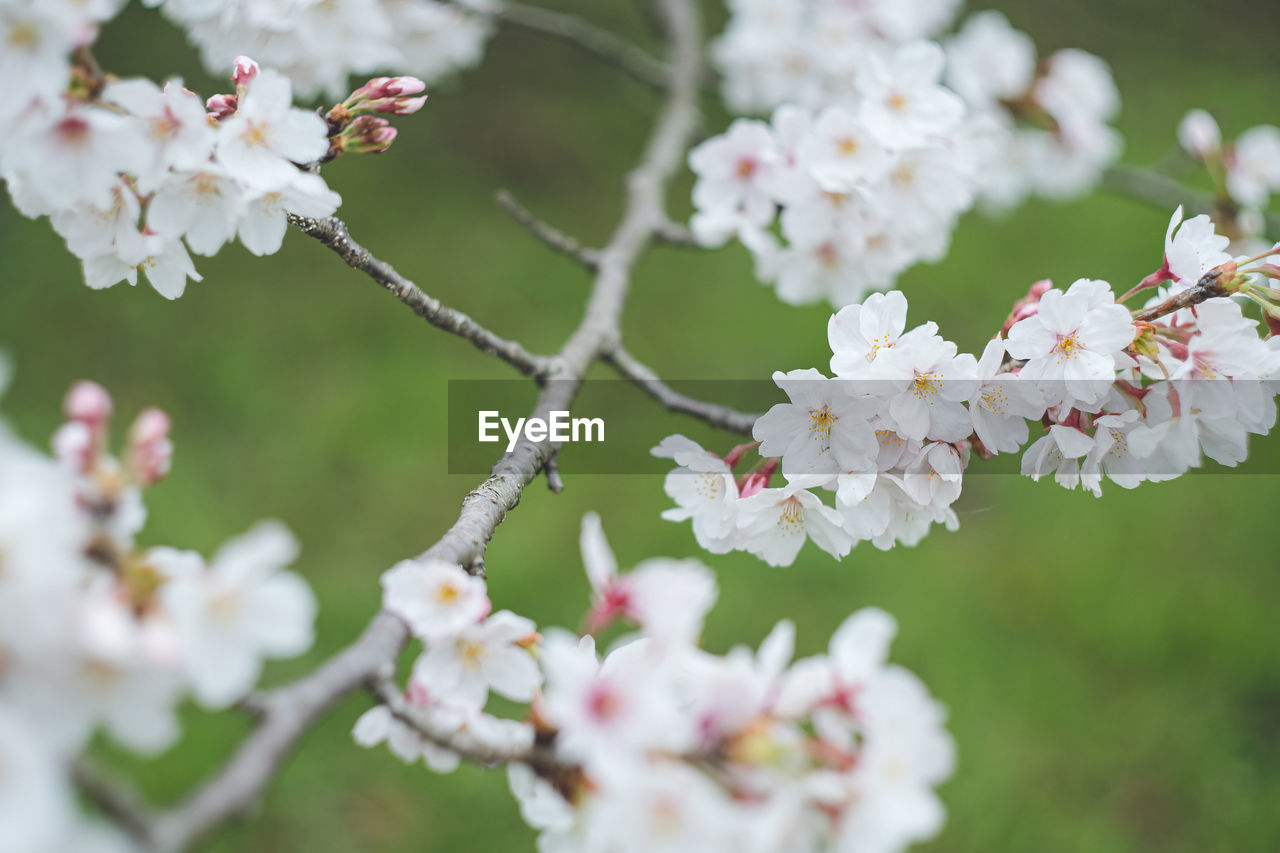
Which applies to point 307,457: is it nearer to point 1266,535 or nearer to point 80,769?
point 80,769

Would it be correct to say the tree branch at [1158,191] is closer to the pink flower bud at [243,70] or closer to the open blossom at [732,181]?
the open blossom at [732,181]

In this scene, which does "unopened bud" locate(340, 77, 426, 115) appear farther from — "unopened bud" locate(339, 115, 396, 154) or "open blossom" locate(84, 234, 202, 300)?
"open blossom" locate(84, 234, 202, 300)

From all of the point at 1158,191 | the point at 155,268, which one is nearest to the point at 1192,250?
the point at 155,268

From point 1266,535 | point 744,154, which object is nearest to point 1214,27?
point 1266,535

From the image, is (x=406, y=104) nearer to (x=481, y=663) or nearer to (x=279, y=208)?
(x=279, y=208)

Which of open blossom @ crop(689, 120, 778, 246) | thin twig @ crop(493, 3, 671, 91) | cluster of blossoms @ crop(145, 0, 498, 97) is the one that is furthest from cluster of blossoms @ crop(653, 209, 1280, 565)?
thin twig @ crop(493, 3, 671, 91)

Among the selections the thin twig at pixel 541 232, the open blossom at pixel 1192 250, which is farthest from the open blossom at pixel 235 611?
the open blossom at pixel 1192 250

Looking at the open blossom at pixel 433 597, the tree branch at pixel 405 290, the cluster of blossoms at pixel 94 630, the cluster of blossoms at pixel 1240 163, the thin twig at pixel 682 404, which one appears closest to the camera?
the cluster of blossoms at pixel 94 630
